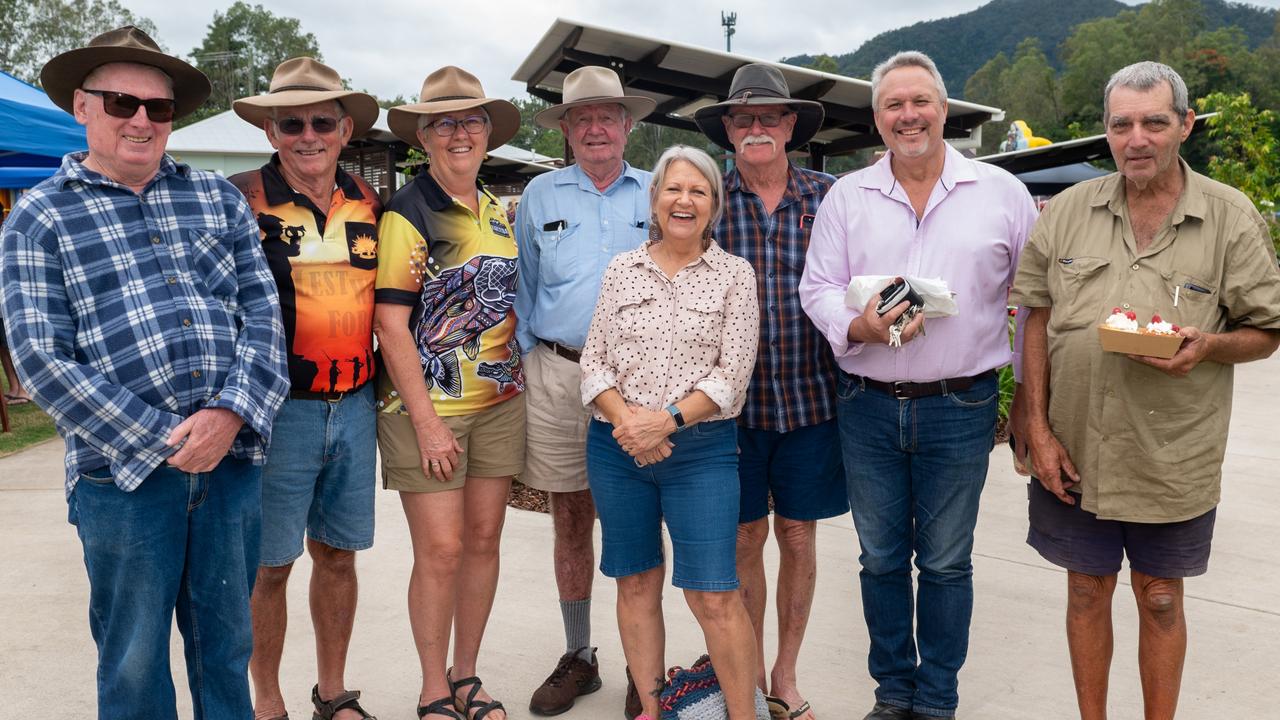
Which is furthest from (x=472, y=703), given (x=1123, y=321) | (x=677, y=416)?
(x=1123, y=321)

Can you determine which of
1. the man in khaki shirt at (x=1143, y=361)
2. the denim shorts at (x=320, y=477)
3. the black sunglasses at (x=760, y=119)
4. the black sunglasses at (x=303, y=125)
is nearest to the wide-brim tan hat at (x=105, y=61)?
the black sunglasses at (x=303, y=125)

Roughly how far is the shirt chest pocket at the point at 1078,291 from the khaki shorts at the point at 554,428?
5.51 ft

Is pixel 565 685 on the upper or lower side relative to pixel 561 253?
lower

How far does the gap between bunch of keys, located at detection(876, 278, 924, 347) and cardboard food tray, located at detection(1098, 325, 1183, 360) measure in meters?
0.53

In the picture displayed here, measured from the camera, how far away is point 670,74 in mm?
8461

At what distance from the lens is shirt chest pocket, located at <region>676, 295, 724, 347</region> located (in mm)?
3092

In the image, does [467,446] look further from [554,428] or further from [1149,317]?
[1149,317]

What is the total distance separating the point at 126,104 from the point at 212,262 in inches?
18.5

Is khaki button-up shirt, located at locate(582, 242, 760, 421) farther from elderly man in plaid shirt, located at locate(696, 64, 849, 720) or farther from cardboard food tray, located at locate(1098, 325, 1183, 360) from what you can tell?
cardboard food tray, located at locate(1098, 325, 1183, 360)

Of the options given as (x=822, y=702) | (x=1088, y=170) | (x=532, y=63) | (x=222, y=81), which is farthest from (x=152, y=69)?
(x=222, y=81)

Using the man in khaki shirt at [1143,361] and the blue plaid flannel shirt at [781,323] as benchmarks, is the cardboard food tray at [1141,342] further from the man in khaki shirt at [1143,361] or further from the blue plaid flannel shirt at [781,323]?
the blue plaid flannel shirt at [781,323]

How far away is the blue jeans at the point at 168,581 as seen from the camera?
2.56 meters

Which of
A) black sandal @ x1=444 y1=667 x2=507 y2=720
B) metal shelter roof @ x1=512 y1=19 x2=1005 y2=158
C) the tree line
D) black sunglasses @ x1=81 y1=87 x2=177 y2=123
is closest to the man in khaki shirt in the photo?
black sandal @ x1=444 y1=667 x2=507 y2=720

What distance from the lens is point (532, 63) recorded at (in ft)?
27.9
